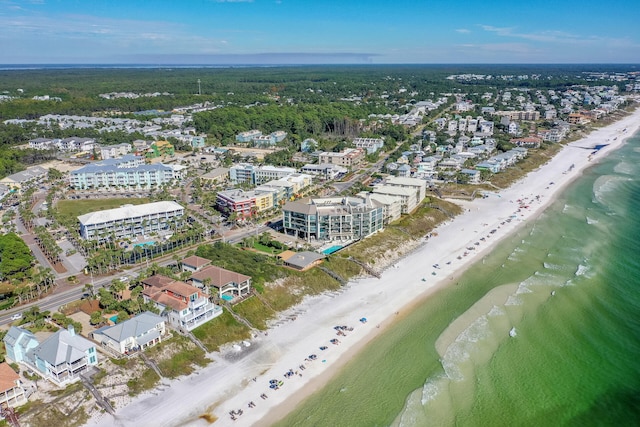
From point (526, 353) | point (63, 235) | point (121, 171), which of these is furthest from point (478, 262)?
point (121, 171)

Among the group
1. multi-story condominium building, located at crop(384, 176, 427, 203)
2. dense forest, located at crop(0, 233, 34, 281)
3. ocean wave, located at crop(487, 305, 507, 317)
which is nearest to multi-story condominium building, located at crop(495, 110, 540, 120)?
multi-story condominium building, located at crop(384, 176, 427, 203)

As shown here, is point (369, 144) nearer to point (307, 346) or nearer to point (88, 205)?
point (88, 205)

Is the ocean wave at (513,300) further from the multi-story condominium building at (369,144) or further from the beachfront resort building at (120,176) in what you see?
the multi-story condominium building at (369,144)

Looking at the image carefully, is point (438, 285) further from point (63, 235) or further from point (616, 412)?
point (63, 235)

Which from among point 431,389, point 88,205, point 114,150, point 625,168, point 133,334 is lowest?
point 625,168

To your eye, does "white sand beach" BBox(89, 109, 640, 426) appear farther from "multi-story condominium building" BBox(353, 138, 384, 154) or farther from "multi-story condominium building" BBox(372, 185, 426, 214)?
"multi-story condominium building" BBox(353, 138, 384, 154)

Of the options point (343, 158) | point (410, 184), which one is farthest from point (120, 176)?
point (410, 184)
